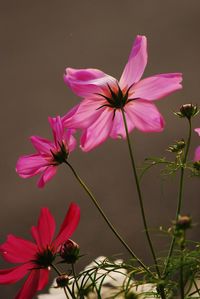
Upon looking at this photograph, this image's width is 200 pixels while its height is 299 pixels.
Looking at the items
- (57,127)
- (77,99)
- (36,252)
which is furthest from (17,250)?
(77,99)

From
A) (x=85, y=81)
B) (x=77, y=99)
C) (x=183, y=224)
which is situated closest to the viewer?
(x=183, y=224)

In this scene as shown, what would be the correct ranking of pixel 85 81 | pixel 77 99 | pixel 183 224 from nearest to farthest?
pixel 183 224 < pixel 85 81 < pixel 77 99

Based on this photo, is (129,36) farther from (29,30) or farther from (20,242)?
(20,242)

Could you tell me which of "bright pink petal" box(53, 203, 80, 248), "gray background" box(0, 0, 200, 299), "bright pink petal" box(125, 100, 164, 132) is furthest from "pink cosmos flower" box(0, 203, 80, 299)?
"gray background" box(0, 0, 200, 299)

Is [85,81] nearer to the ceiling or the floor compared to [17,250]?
nearer to the ceiling

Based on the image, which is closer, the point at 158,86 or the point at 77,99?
the point at 158,86

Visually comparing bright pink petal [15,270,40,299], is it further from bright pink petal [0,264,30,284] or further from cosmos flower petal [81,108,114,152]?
cosmos flower petal [81,108,114,152]

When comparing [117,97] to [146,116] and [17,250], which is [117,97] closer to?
[146,116]

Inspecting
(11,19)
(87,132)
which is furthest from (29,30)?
(87,132)
